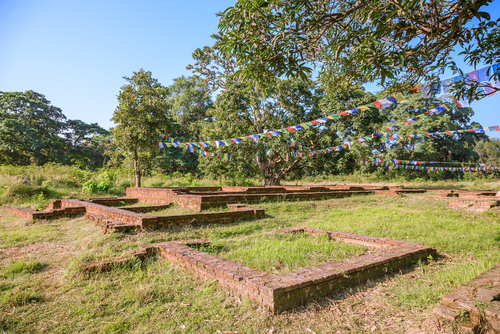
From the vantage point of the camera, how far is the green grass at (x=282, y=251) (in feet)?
11.5

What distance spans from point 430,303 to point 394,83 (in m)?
4.30

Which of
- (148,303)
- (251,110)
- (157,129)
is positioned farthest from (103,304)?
(251,110)

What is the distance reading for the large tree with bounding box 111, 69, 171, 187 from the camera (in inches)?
429

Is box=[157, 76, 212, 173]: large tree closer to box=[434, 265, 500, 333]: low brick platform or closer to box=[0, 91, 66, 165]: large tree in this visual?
box=[0, 91, 66, 165]: large tree

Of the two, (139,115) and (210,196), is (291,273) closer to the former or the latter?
(210,196)

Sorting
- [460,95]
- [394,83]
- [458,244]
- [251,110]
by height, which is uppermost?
[251,110]

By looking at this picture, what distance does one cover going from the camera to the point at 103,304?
2.60 meters

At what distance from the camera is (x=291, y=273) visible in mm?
2840

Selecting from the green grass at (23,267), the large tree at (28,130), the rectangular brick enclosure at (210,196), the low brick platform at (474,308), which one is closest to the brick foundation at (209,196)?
the rectangular brick enclosure at (210,196)

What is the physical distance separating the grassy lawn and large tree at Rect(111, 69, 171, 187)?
601cm

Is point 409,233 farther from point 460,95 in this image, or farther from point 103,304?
point 103,304

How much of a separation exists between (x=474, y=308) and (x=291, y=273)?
1499 mm

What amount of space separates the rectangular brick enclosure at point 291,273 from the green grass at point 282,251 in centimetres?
42

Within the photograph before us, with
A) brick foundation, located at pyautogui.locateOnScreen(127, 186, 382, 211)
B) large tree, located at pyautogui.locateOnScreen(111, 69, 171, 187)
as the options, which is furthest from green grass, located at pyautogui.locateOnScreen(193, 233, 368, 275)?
large tree, located at pyautogui.locateOnScreen(111, 69, 171, 187)
